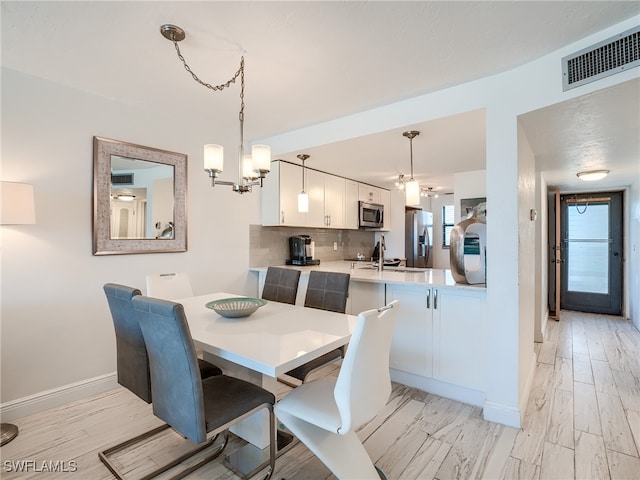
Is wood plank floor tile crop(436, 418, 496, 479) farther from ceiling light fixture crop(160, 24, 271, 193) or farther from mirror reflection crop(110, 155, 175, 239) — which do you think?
mirror reflection crop(110, 155, 175, 239)

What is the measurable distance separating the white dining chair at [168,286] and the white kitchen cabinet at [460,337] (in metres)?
2.05

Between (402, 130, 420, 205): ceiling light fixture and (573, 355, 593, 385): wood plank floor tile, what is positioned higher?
(402, 130, 420, 205): ceiling light fixture

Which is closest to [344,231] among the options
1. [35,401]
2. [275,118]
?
[275,118]

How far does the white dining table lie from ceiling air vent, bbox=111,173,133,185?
1.22 m

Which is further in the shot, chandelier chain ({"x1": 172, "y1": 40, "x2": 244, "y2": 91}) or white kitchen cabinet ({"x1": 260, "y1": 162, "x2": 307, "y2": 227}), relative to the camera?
white kitchen cabinet ({"x1": 260, "y1": 162, "x2": 307, "y2": 227})

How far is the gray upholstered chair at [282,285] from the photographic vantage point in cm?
268

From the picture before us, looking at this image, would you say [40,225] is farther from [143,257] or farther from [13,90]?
[13,90]

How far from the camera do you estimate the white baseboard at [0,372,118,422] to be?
2.19 meters

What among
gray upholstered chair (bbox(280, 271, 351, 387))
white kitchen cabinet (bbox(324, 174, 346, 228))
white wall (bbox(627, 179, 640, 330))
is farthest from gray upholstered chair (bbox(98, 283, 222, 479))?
white wall (bbox(627, 179, 640, 330))

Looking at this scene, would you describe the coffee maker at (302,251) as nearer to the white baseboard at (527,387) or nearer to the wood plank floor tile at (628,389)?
the white baseboard at (527,387)

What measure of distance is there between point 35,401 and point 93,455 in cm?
Answer: 83

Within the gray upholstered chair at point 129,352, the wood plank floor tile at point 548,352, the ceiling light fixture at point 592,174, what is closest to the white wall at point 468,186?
the ceiling light fixture at point 592,174

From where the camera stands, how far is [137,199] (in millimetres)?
2783

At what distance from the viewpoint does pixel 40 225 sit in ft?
7.56
